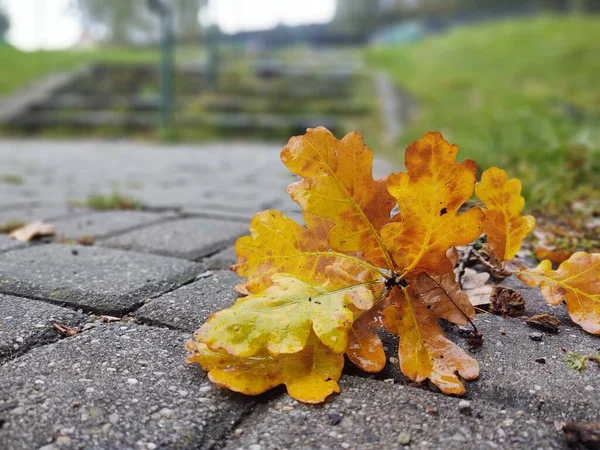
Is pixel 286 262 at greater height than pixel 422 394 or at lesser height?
greater

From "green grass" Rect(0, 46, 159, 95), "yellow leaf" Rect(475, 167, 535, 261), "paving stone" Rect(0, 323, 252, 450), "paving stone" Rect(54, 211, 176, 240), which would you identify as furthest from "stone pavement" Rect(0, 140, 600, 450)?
"green grass" Rect(0, 46, 159, 95)

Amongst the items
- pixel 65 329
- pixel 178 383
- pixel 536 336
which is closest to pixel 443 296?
pixel 536 336

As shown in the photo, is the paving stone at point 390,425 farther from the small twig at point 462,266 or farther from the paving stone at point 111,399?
the small twig at point 462,266

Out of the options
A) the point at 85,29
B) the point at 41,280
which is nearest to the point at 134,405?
the point at 41,280

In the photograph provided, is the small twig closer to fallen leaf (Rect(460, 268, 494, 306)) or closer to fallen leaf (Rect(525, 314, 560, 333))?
fallen leaf (Rect(460, 268, 494, 306))

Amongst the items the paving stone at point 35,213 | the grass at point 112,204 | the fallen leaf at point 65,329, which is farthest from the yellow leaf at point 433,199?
the grass at point 112,204

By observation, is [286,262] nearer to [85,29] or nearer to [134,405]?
[134,405]

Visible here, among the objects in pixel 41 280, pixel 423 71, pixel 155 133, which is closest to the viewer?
pixel 41 280
